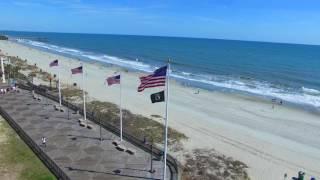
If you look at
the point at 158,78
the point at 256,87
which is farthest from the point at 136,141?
the point at 256,87

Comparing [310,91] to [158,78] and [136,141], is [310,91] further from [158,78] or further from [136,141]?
[158,78]

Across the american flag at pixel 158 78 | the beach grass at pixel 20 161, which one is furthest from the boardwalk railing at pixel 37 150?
the american flag at pixel 158 78

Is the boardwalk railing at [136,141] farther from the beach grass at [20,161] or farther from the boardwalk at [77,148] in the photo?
the beach grass at [20,161]

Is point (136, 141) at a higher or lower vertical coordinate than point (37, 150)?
higher

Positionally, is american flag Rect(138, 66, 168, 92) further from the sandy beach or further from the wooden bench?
the sandy beach

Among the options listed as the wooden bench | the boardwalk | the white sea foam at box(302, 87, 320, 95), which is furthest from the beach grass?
the white sea foam at box(302, 87, 320, 95)

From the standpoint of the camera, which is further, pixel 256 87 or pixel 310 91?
pixel 256 87
